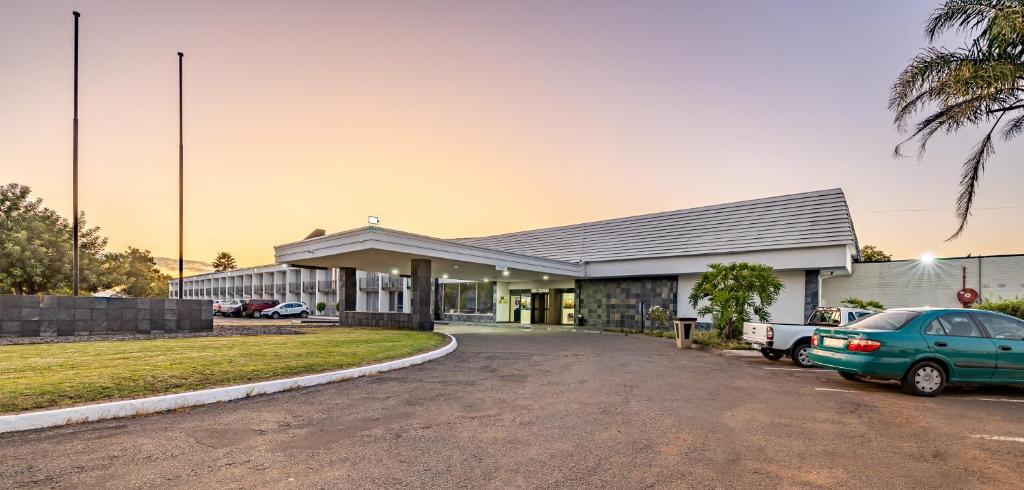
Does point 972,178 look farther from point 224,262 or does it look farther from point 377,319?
point 224,262

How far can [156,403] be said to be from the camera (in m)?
6.52

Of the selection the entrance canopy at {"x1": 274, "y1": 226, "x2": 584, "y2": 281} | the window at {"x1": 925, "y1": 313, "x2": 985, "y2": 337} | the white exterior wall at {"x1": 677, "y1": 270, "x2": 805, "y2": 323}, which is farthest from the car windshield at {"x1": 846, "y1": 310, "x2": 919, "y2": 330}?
the entrance canopy at {"x1": 274, "y1": 226, "x2": 584, "y2": 281}

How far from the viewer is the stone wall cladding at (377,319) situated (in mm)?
22205

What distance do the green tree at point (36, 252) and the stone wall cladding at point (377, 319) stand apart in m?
19.3

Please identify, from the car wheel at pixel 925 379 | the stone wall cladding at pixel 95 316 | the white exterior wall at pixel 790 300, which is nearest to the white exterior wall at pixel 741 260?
the white exterior wall at pixel 790 300

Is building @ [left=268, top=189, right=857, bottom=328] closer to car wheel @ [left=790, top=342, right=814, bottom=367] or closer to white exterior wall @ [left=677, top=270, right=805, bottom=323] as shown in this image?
white exterior wall @ [left=677, top=270, right=805, bottom=323]

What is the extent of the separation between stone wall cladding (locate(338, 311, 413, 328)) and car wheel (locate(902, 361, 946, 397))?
17243 millimetres

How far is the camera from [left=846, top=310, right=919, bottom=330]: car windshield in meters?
8.47

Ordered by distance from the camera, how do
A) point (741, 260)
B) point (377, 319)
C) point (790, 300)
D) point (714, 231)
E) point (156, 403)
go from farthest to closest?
point (714, 231)
point (377, 319)
point (741, 260)
point (790, 300)
point (156, 403)

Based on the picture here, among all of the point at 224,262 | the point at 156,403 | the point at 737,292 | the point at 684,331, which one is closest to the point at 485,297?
the point at 684,331

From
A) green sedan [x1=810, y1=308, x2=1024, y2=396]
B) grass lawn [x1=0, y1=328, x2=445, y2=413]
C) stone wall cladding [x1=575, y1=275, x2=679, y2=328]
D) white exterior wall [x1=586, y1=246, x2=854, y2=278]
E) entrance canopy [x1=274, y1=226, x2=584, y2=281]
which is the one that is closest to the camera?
grass lawn [x1=0, y1=328, x2=445, y2=413]

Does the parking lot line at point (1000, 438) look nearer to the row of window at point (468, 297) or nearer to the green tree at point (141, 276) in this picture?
the row of window at point (468, 297)

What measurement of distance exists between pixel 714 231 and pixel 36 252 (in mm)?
38625

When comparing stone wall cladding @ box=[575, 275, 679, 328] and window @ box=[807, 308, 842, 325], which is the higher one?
window @ box=[807, 308, 842, 325]
